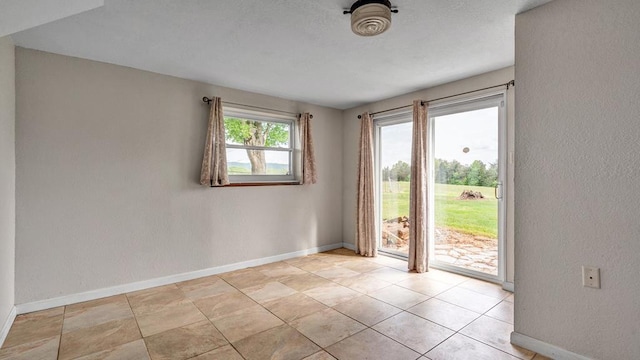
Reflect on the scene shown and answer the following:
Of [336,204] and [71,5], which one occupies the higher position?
[71,5]

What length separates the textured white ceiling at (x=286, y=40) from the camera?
192 centimetres

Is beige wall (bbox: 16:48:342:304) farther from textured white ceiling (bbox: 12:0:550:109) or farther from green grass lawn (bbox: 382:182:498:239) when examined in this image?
green grass lawn (bbox: 382:182:498:239)

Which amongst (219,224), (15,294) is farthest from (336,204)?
(15,294)

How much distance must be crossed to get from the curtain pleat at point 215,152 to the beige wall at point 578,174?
112 inches

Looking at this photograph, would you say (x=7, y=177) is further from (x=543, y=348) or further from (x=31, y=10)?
(x=543, y=348)

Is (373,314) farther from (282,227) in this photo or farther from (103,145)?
(103,145)

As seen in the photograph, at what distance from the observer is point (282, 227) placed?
13.5 feet

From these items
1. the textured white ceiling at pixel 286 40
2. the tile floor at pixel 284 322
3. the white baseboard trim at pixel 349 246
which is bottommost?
the tile floor at pixel 284 322

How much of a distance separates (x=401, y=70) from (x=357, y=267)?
2.36 meters

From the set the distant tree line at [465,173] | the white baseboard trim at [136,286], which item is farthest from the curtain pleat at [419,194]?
the white baseboard trim at [136,286]

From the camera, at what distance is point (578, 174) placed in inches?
69.3

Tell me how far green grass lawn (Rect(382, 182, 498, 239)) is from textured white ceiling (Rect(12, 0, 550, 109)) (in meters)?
1.29

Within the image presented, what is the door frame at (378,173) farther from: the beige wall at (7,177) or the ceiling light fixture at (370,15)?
the beige wall at (7,177)

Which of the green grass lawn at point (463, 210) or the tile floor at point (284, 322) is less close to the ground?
the green grass lawn at point (463, 210)
